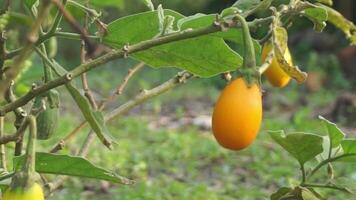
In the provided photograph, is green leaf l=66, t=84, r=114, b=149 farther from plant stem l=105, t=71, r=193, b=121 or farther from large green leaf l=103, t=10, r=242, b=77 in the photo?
plant stem l=105, t=71, r=193, b=121

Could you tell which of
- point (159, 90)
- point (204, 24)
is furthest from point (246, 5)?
point (159, 90)

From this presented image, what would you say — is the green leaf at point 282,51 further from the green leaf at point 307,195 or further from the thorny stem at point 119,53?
the green leaf at point 307,195

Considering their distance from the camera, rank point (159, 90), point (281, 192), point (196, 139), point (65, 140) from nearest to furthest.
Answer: point (281, 192) → point (159, 90) → point (65, 140) → point (196, 139)

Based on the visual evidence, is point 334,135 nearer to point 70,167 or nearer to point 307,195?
point 307,195

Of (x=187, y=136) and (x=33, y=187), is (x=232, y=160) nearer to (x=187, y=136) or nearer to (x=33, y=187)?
(x=187, y=136)

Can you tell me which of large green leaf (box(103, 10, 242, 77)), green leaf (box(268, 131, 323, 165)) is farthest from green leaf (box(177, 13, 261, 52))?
green leaf (box(268, 131, 323, 165))
